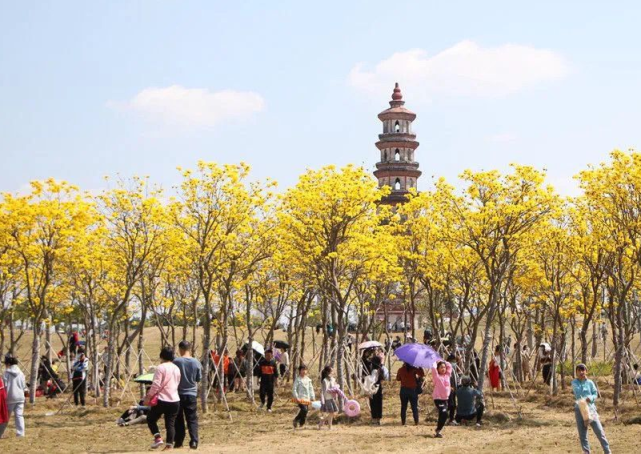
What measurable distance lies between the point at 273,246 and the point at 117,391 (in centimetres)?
1015

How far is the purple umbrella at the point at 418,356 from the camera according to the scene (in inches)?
811

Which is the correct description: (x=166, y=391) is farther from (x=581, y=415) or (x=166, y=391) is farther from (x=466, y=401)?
(x=466, y=401)

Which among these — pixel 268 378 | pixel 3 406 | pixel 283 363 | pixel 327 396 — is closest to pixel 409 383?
pixel 327 396

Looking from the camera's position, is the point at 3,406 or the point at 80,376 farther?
the point at 80,376

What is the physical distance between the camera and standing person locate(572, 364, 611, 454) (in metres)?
14.5

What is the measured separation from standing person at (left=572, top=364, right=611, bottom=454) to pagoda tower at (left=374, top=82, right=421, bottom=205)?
172 ft

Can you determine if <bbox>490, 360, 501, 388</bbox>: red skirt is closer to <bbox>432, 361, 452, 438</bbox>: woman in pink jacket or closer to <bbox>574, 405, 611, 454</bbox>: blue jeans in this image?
<bbox>432, 361, 452, 438</bbox>: woman in pink jacket

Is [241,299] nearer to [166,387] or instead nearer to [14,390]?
[14,390]

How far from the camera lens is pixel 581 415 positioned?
14531mm

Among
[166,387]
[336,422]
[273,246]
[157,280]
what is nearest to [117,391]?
[157,280]

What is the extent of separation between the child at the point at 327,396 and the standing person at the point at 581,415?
21.8 ft

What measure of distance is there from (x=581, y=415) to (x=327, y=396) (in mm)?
7144

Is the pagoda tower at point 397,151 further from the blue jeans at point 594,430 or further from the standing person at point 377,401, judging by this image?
the blue jeans at point 594,430

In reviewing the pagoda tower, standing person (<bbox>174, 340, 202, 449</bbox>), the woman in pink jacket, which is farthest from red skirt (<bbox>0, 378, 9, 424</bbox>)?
the pagoda tower
